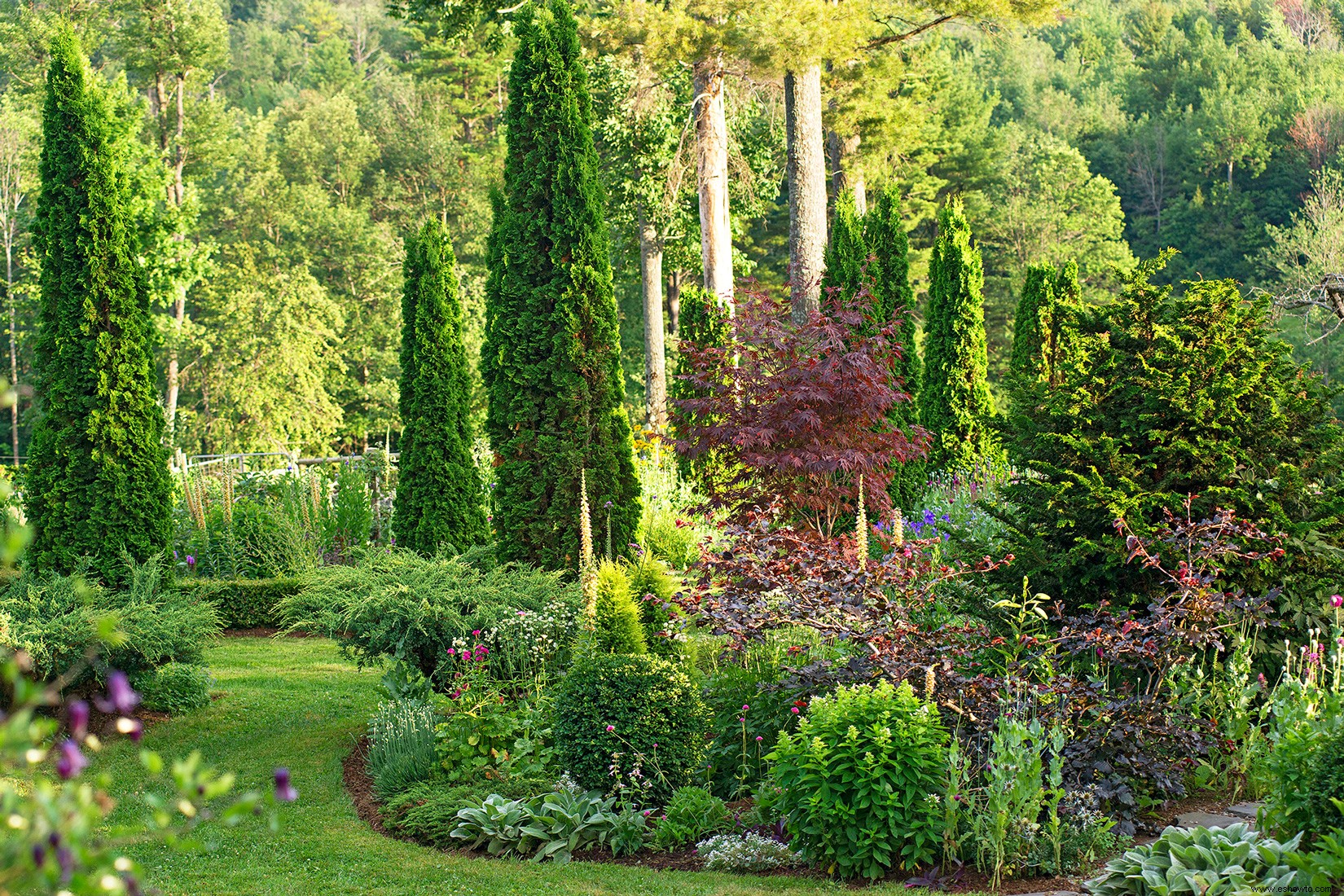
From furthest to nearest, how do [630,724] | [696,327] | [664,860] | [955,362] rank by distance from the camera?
[696,327], [955,362], [630,724], [664,860]

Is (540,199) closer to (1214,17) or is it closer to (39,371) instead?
(39,371)

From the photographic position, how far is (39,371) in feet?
25.3

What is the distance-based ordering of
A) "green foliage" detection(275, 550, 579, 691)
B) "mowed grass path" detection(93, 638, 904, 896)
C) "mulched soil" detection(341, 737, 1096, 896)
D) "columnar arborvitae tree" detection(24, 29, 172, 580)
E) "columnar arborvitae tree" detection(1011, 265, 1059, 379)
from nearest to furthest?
"mulched soil" detection(341, 737, 1096, 896) < "mowed grass path" detection(93, 638, 904, 896) < "green foliage" detection(275, 550, 579, 691) < "columnar arborvitae tree" detection(24, 29, 172, 580) < "columnar arborvitae tree" detection(1011, 265, 1059, 379)

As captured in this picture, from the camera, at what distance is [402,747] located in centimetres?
574

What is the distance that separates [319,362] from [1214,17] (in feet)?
135

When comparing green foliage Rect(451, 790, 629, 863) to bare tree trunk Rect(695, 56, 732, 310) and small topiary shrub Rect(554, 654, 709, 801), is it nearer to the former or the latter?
small topiary shrub Rect(554, 654, 709, 801)

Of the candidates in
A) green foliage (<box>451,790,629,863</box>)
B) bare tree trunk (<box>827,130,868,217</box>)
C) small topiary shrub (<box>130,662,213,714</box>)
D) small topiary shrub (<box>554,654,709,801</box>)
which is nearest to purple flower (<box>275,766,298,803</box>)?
green foliage (<box>451,790,629,863</box>)

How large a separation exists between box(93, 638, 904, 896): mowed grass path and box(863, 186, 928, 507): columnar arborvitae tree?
278 inches

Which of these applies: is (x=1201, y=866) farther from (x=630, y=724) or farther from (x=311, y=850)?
(x=311, y=850)

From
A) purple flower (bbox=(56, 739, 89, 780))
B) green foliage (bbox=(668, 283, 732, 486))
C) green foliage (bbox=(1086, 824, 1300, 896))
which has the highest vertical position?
green foliage (bbox=(668, 283, 732, 486))

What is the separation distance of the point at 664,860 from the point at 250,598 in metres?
6.81

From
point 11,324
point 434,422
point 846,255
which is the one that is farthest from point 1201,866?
point 11,324

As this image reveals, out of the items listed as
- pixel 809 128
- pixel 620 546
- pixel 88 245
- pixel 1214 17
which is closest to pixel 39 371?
pixel 88 245

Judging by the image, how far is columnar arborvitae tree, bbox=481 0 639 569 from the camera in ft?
27.0
